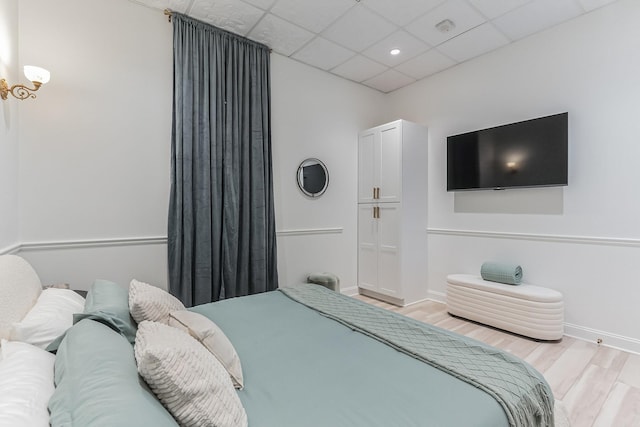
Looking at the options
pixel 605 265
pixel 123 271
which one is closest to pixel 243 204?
pixel 123 271

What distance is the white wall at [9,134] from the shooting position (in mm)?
1821

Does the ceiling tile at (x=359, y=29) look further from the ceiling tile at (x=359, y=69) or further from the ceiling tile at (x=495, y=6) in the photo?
the ceiling tile at (x=495, y=6)

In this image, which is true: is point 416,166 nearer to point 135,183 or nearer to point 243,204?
point 243,204

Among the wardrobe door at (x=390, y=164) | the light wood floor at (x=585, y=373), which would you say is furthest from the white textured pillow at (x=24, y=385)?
the wardrobe door at (x=390, y=164)

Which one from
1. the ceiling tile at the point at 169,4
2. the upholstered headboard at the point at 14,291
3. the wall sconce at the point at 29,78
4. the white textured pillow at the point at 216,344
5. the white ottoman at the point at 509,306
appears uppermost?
the ceiling tile at the point at 169,4

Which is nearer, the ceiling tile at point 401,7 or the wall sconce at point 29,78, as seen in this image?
the wall sconce at point 29,78

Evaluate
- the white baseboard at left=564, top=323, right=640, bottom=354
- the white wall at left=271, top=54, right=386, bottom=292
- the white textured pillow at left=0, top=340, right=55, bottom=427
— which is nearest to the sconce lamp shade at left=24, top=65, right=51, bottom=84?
the white textured pillow at left=0, top=340, right=55, bottom=427

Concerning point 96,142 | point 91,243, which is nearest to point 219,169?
point 96,142

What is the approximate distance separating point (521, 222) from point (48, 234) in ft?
14.0

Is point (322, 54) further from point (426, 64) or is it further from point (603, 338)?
point (603, 338)

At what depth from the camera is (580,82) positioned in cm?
277

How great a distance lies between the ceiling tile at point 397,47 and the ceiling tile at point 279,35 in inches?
29.9

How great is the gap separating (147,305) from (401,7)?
117 inches

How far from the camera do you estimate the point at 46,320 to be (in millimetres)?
1245
